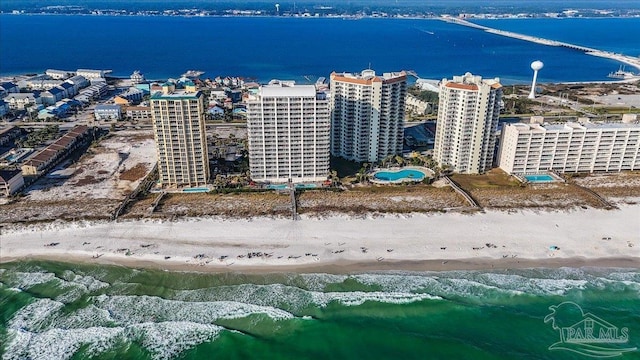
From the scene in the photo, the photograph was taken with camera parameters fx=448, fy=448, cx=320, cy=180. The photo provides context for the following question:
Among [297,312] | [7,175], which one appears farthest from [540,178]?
[7,175]

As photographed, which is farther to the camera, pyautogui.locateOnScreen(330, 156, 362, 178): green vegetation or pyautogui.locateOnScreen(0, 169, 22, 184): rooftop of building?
pyautogui.locateOnScreen(330, 156, 362, 178): green vegetation

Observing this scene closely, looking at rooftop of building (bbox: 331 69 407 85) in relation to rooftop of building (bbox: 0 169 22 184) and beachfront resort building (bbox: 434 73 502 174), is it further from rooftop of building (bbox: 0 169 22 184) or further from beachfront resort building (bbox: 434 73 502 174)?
rooftop of building (bbox: 0 169 22 184)

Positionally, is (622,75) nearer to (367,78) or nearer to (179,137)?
(367,78)

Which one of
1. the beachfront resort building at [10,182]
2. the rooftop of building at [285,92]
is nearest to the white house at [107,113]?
the beachfront resort building at [10,182]

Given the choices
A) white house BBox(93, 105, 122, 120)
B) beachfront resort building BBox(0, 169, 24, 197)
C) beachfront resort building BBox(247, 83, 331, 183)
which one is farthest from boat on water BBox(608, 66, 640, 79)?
beachfront resort building BBox(0, 169, 24, 197)

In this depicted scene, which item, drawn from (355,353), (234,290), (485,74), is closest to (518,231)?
(355,353)
